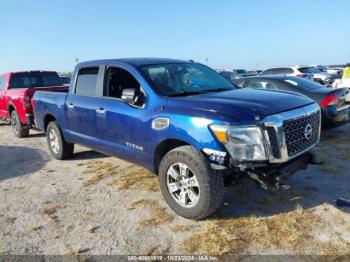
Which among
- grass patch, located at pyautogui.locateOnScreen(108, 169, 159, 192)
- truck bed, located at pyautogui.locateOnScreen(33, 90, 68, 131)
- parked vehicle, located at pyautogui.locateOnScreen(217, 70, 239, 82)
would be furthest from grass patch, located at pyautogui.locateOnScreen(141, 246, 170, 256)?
truck bed, located at pyautogui.locateOnScreen(33, 90, 68, 131)

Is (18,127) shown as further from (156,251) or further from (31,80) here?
(156,251)

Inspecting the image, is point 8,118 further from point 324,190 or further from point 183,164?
point 324,190

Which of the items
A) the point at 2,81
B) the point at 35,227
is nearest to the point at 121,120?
the point at 35,227

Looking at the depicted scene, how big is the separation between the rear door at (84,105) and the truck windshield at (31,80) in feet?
15.8

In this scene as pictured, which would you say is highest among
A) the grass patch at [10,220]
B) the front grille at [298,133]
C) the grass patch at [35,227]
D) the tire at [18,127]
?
the front grille at [298,133]

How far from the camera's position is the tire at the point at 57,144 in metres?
6.87

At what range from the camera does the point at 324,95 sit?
7527 mm

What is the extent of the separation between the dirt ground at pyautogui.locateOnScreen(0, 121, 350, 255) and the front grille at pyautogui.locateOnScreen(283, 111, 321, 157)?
75 cm

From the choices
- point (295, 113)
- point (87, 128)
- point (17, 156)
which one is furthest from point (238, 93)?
point (17, 156)

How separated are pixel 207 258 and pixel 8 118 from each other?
916 cm

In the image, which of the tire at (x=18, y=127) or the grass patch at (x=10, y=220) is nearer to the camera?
the grass patch at (x=10, y=220)

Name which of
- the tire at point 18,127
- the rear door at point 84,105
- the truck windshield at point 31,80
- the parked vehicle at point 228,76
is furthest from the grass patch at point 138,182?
the truck windshield at point 31,80

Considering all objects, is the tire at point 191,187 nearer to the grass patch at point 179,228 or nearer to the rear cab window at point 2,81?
the grass patch at point 179,228

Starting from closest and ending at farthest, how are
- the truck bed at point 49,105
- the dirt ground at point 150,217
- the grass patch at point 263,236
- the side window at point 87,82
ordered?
the grass patch at point 263,236 < the dirt ground at point 150,217 < the side window at point 87,82 < the truck bed at point 49,105
